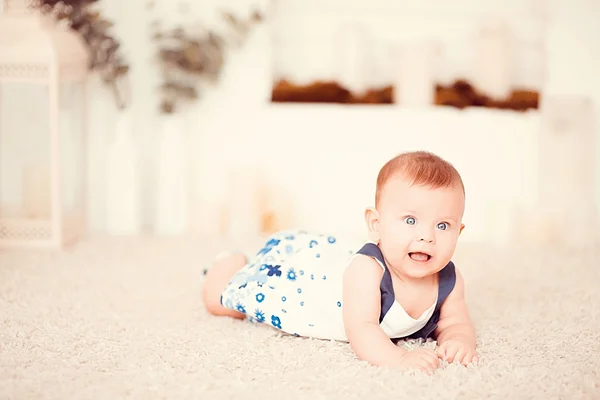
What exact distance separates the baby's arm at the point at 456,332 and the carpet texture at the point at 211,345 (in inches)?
1.4

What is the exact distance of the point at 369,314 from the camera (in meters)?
1.33

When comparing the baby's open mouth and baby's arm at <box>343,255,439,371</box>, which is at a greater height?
the baby's open mouth

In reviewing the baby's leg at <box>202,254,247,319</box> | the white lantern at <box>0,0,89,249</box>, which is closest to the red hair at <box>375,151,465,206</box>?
the baby's leg at <box>202,254,247,319</box>

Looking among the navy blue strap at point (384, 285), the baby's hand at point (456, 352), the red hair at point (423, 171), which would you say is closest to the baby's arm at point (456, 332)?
the baby's hand at point (456, 352)

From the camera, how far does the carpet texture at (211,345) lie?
1196 millimetres

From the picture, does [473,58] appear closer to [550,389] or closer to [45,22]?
[45,22]

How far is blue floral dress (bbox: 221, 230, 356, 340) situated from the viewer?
145 cm

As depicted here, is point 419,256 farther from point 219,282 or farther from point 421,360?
point 219,282

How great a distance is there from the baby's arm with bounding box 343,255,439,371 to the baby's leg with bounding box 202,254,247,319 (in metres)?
0.33

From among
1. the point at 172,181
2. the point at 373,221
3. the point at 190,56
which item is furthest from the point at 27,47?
the point at 373,221

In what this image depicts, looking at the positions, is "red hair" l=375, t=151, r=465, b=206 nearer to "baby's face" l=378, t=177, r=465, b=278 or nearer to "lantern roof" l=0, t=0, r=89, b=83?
"baby's face" l=378, t=177, r=465, b=278

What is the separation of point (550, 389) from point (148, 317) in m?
0.81

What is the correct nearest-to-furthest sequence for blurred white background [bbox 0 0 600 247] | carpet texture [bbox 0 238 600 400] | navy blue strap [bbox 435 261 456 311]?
carpet texture [bbox 0 238 600 400] → navy blue strap [bbox 435 261 456 311] → blurred white background [bbox 0 0 600 247]

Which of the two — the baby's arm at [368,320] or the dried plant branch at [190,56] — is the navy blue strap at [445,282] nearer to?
the baby's arm at [368,320]
